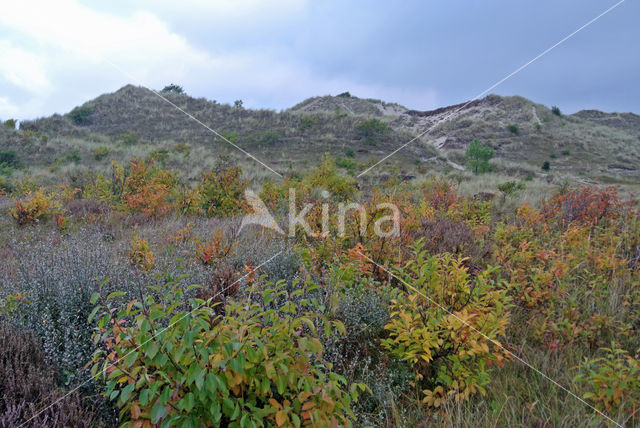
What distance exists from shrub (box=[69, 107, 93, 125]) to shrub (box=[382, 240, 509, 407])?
34676 millimetres

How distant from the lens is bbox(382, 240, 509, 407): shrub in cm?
220

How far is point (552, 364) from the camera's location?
2.62 metres

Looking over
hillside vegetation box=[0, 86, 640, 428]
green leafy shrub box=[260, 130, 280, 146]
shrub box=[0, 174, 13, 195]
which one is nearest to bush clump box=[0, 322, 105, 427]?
hillside vegetation box=[0, 86, 640, 428]

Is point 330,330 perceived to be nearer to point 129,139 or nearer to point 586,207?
point 586,207

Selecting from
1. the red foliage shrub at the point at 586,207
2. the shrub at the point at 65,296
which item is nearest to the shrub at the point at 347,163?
the red foliage shrub at the point at 586,207

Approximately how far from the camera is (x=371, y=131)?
1588cm

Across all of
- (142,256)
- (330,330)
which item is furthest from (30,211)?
(330,330)

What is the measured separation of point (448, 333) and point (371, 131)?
566 inches

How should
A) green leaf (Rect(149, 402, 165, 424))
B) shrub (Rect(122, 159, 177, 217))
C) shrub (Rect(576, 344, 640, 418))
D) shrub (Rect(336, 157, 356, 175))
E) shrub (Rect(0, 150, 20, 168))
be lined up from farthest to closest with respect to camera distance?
shrub (Rect(0, 150, 20, 168)) < shrub (Rect(336, 157, 356, 175)) < shrub (Rect(122, 159, 177, 217)) < shrub (Rect(576, 344, 640, 418)) < green leaf (Rect(149, 402, 165, 424))

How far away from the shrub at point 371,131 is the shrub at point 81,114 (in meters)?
25.6

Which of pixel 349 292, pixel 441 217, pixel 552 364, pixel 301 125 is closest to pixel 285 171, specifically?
pixel 301 125

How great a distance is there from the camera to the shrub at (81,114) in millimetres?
29312

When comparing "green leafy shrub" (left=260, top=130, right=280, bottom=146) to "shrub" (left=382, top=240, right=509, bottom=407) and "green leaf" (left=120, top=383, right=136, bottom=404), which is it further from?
"green leaf" (left=120, top=383, right=136, bottom=404)

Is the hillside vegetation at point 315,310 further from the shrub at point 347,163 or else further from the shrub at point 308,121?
the shrub at point 308,121
